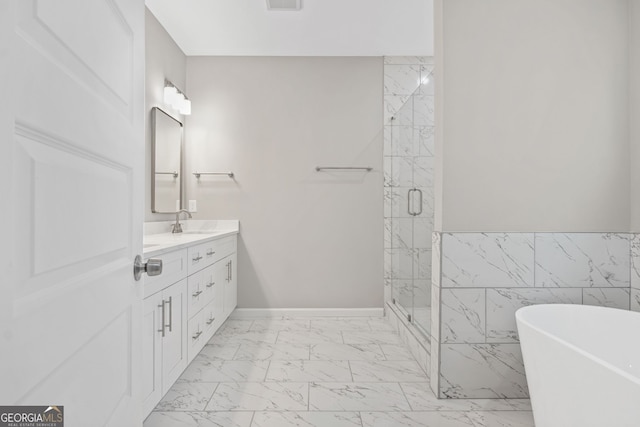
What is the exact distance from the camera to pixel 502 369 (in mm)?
2045

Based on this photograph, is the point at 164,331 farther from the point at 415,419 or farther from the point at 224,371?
the point at 415,419

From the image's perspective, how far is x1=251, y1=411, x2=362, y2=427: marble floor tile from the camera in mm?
1817

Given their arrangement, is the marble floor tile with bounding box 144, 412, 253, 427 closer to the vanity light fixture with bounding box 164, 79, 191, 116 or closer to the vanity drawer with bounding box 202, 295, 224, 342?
the vanity drawer with bounding box 202, 295, 224, 342

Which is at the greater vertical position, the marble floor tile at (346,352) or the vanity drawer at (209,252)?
the vanity drawer at (209,252)

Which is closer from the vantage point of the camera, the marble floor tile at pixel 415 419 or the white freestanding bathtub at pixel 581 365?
the white freestanding bathtub at pixel 581 365

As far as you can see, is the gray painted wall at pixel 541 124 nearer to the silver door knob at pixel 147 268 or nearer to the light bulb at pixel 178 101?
the silver door knob at pixel 147 268

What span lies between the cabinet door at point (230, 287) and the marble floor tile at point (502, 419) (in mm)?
2056

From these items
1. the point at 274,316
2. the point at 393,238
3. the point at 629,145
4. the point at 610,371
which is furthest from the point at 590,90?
the point at 274,316

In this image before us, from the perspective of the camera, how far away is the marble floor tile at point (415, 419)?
1810 millimetres

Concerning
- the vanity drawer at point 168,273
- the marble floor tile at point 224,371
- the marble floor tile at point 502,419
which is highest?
the vanity drawer at point 168,273

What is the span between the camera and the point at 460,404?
200 centimetres

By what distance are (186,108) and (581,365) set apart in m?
3.33

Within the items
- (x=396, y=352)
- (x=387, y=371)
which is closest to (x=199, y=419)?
(x=387, y=371)

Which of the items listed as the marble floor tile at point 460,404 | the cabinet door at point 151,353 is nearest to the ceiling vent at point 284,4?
the cabinet door at point 151,353
